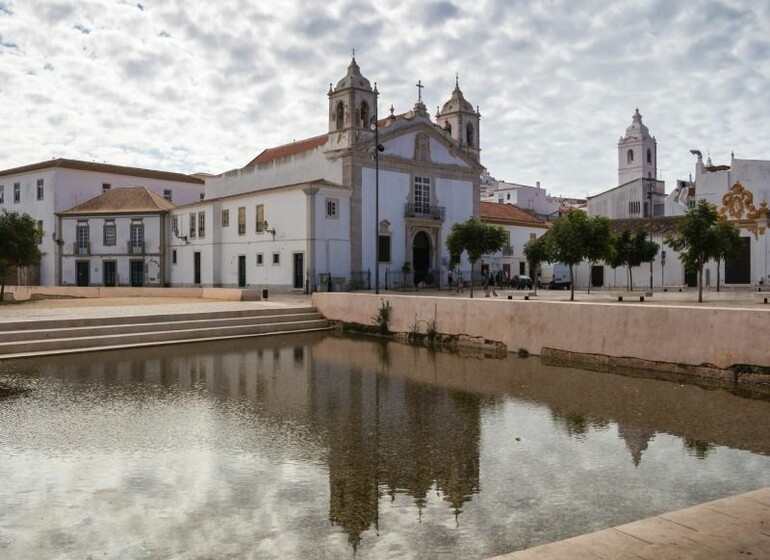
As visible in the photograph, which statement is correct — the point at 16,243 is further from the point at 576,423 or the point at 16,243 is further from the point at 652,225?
the point at 652,225

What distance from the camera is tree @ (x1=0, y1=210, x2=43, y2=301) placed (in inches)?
1042

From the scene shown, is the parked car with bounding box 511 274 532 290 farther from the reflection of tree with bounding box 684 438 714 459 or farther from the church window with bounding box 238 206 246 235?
the reflection of tree with bounding box 684 438 714 459

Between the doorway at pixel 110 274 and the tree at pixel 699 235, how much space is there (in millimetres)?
34742

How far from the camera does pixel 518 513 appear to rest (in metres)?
4.72

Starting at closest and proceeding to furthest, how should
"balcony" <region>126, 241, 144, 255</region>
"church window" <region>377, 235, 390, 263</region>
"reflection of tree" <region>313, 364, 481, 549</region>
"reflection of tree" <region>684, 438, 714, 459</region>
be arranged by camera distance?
"reflection of tree" <region>313, 364, 481, 549</region> < "reflection of tree" <region>684, 438, 714, 459</region> < "church window" <region>377, 235, 390, 263</region> < "balcony" <region>126, 241, 144, 255</region>

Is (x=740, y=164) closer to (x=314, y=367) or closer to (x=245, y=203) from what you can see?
(x=245, y=203)

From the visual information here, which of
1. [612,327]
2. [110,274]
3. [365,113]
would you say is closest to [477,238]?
[365,113]

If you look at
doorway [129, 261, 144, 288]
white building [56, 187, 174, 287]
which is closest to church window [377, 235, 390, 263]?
white building [56, 187, 174, 287]

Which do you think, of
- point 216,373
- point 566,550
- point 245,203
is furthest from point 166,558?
point 245,203

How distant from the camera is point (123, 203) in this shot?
45219mm

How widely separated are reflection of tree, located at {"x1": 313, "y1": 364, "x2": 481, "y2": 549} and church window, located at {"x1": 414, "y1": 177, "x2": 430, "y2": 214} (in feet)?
91.6

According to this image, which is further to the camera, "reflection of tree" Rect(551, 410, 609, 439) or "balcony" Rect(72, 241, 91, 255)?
"balcony" Rect(72, 241, 91, 255)

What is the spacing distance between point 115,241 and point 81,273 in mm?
3567

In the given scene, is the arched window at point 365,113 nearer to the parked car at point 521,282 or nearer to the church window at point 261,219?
the church window at point 261,219
